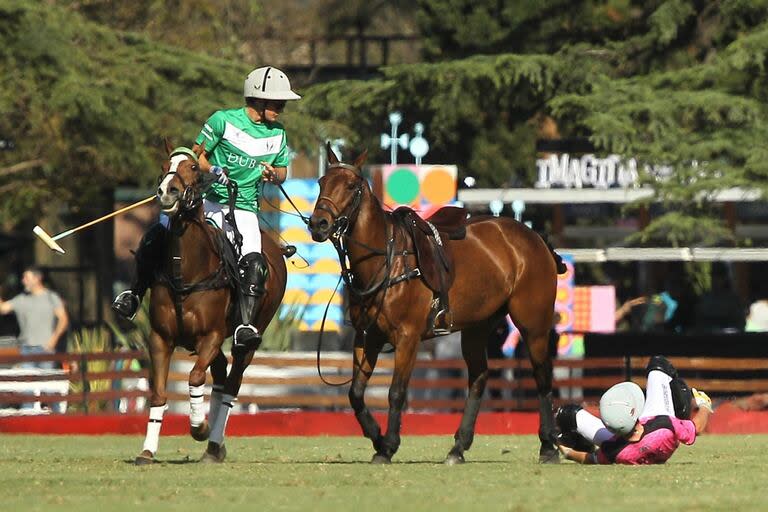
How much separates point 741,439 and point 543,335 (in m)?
4.62

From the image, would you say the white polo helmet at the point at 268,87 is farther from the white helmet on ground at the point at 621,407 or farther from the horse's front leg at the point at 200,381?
the white helmet on ground at the point at 621,407

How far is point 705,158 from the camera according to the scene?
26.2 m

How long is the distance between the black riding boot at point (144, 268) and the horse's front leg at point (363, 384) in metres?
1.61

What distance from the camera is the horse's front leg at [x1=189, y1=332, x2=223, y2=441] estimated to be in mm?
13320

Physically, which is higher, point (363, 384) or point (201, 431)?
point (363, 384)

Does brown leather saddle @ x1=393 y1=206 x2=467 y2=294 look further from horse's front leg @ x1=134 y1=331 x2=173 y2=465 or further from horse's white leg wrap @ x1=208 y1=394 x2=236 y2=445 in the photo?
horse's front leg @ x1=134 y1=331 x2=173 y2=465

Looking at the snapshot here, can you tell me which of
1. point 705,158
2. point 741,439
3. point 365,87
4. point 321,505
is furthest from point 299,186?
point 321,505

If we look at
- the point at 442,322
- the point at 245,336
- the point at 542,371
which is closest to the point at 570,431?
the point at 542,371

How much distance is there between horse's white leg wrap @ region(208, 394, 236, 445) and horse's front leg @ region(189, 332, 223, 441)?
0.25m

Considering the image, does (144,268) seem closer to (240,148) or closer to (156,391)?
(156,391)

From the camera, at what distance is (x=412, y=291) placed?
13.8 meters

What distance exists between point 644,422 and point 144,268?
382 cm

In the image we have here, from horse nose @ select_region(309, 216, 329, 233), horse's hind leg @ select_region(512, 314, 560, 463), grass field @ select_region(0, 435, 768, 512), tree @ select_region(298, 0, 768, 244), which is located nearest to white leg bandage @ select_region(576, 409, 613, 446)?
grass field @ select_region(0, 435, 768, 512)

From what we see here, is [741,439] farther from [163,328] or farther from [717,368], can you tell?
[163,328]
